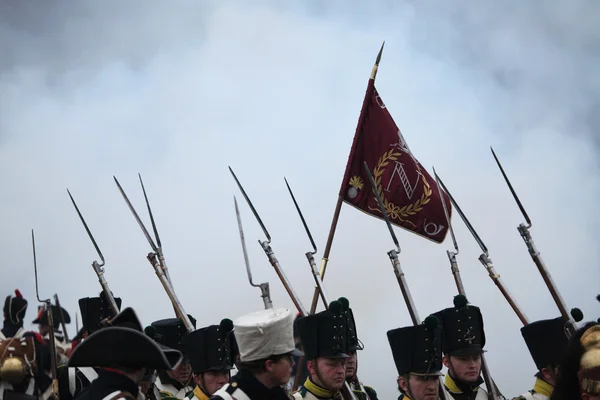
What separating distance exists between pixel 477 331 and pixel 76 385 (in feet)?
13.7

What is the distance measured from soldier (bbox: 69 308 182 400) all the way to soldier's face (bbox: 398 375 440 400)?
4.15m

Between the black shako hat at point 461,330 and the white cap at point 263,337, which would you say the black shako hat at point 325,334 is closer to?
the black shako hat at point 461,330

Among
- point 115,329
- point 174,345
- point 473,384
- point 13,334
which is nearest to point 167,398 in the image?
point 174,345

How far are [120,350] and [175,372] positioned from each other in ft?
17.3

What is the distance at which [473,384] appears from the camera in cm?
971

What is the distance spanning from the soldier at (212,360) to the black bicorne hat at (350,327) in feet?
3.76

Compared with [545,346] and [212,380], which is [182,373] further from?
[545,346]

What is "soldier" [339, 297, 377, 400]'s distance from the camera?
354 inches

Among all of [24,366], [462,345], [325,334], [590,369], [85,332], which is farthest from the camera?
[85,332]

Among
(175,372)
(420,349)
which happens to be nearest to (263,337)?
(420,349)

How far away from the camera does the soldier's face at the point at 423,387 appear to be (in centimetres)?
909

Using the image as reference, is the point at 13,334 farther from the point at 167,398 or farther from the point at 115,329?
the point at 115,329

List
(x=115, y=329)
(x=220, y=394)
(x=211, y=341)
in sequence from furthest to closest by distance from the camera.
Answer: (x=211, y=341), (x=220, y=394), (x=115, y=329)

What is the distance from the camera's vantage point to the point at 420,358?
9164mm
